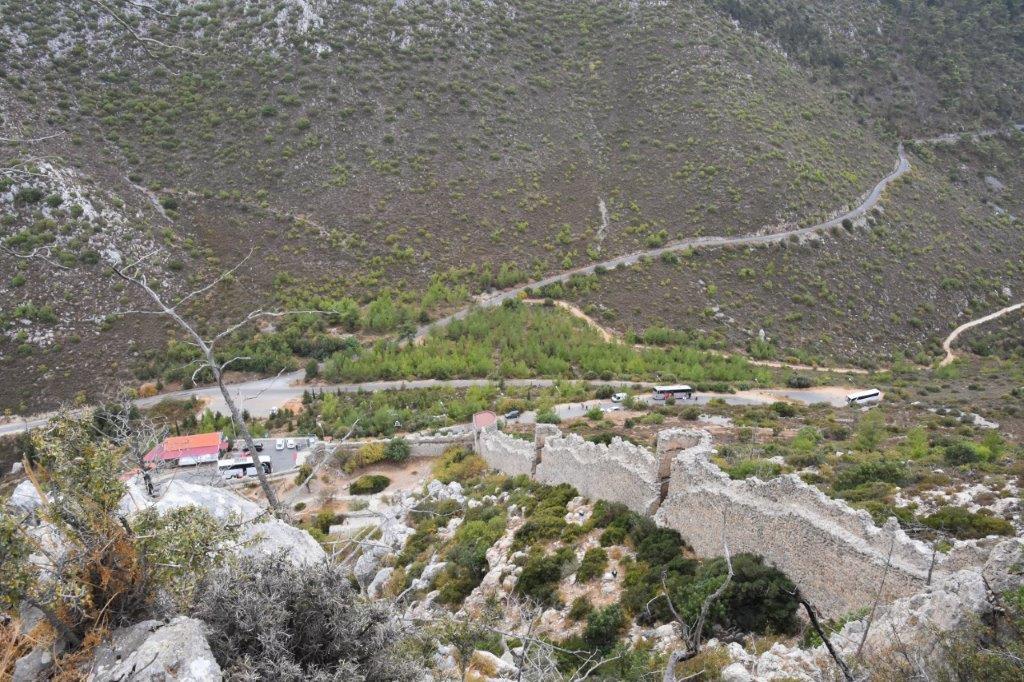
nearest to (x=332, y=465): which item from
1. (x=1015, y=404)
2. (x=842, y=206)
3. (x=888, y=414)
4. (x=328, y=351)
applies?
(x=328, y=351)

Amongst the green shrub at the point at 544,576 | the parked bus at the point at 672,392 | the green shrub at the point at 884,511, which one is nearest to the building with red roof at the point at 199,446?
the green shrub at the point at 544,576

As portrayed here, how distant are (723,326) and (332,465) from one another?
2834 centimetres

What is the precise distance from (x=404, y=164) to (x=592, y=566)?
48559 millimetres

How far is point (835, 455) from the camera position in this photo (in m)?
18.8

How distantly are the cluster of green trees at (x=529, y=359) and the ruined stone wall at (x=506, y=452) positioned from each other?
12540mm

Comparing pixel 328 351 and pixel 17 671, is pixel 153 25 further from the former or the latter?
pixel 17 671

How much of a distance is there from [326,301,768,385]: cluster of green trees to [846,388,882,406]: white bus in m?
5.87

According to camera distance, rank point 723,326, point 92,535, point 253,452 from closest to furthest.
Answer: point 92,535
point 253,452
point 723,326

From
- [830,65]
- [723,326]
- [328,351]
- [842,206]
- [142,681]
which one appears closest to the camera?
[142,681]

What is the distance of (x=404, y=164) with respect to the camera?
58.3m

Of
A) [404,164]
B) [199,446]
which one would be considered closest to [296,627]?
[199,446]

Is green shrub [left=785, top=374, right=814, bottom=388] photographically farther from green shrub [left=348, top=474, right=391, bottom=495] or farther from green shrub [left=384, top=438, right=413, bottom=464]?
green shrub [left=348, top=474, right=391, bottom=495]

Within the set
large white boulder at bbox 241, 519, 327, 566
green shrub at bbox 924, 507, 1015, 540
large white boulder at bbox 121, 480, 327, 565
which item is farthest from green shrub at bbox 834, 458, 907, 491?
large white boulder at bbox 121, 480, 327, 565

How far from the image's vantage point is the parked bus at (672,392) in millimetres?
36594
